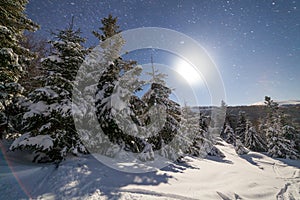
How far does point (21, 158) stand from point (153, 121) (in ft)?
30.2

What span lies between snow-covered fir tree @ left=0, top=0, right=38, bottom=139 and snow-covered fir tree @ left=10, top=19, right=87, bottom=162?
0.87 metres

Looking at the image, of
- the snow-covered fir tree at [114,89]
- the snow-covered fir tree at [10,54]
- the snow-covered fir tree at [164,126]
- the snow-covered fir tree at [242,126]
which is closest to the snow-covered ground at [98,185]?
the snow-covered fir tree at [114,89]

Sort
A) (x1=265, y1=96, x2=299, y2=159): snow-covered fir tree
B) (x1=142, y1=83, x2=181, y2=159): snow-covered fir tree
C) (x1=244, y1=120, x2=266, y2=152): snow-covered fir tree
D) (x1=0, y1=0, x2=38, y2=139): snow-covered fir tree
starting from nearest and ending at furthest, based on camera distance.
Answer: (x1=0, y1=0, x2=38, y2=139): snow-covered fir tree, (x1=142, y1=83, x2=181, y2=159): snow-covered fir tree, (x1=265, y1=96, x2=299, y2=159): snow-covered fir tree, (x1=244, y1=120, x2=266, y2=152): snow-covered fir tree

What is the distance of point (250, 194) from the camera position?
7.38 metres

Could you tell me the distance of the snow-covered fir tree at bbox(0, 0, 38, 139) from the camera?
22.2 ft

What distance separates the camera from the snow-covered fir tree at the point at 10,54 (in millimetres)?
6754

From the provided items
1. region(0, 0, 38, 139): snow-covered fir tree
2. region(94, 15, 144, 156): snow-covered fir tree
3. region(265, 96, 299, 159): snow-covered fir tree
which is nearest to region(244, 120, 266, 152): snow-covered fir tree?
region(265, 96, 299, 159): snow-covered fir tree

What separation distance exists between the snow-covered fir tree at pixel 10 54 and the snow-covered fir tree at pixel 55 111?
87 centimetres

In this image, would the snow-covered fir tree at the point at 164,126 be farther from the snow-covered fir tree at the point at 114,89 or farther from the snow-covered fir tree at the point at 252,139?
the snow-covered fir tree at the point at 252,139

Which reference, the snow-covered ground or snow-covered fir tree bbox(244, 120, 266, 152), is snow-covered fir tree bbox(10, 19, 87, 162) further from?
snow-covered fir tree bbox(244, 120, 266, 152)

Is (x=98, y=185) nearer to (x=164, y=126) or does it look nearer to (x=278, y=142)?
(x=164, y=126)

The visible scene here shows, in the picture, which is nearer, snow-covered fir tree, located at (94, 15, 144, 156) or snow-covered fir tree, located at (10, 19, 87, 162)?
snow-covered fir tree, located at (10, 19, 87, 162)

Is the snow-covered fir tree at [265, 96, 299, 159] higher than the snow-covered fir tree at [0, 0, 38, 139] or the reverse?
the reverse

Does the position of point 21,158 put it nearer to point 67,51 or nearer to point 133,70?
point 67,51
